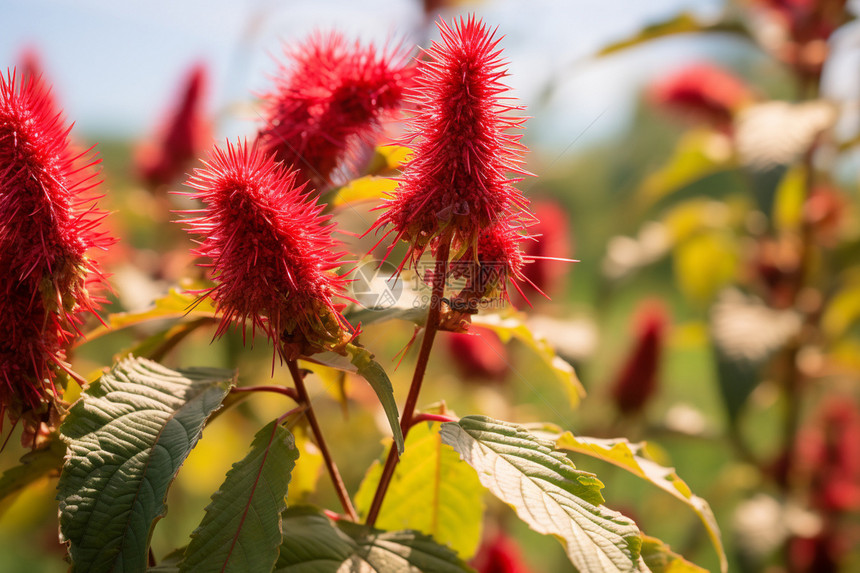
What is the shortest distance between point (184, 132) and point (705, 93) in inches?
45.3

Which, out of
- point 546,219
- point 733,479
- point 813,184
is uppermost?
point 813,184

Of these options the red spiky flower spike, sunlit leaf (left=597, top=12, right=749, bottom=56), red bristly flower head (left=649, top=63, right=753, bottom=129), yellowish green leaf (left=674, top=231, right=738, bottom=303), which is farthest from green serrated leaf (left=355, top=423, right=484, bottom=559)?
red bristly flower head (left=649, top=63, right=753, bottom=129)

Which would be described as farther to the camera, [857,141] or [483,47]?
[857,141]

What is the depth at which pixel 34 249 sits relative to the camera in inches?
15.8

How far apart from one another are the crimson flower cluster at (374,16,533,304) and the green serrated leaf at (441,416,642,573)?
0.11 meters

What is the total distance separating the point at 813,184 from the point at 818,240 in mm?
112

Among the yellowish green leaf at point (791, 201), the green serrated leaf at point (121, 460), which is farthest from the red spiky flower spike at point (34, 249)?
the yellowish green leaf at point (791, 201)

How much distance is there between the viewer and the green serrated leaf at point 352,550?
0.45 metres

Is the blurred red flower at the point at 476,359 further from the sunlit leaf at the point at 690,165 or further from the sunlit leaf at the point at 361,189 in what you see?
the sunlit leaf at the point at 361,189

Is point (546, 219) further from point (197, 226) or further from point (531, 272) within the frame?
point (197, 226)

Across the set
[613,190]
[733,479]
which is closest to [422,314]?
[733,479]

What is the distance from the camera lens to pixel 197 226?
42 cm

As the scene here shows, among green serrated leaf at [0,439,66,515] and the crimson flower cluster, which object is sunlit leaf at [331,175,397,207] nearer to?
the crimson flower cluster

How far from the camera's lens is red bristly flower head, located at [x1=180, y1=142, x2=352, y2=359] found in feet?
1.30
